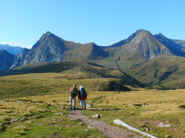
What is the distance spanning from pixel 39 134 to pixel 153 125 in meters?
11.0

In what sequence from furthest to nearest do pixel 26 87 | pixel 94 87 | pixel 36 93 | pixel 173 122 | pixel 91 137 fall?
1. pixel 94 87
2. pixel 26 87
3. pixel 36 93
4. pixel 173 122
5. pixel 91 137

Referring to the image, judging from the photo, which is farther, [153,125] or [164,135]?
[153,125]

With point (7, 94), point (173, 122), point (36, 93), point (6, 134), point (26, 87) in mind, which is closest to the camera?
point (6, 134)

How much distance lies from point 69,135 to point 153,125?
344 inches

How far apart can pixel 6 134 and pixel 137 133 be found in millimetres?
10967

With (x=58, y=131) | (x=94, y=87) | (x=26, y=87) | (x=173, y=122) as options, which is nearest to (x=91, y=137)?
(x=58, y=131)

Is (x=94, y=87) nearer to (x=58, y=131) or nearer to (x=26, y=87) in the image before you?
(x=26, y=87)

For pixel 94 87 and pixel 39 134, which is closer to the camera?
pixel 39 134

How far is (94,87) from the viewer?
193 m

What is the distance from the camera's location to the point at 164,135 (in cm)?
1750

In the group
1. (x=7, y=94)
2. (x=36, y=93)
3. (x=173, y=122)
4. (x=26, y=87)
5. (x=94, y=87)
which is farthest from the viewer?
(x=94, y=87)

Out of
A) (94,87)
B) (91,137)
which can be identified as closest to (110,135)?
(91,137)

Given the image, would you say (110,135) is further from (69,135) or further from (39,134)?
(39,134)

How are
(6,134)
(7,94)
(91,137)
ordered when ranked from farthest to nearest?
(7,94) < (6,134) < (91,137)
